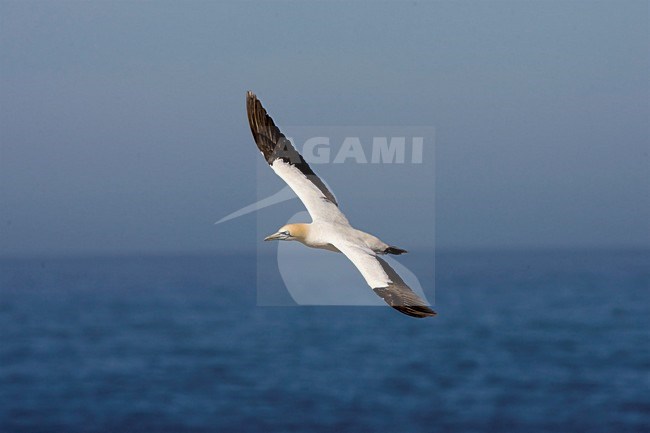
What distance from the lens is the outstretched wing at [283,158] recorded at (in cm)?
1838

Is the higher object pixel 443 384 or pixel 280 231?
pixel 280 231

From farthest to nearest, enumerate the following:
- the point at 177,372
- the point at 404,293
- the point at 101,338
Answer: the point at 101,338 < the point at 177,372 < the point at 404,293

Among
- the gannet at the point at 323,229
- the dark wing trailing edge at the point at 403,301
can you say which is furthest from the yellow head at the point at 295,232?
the dark wing trailing edge at the point at 403,301

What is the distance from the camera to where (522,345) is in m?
114

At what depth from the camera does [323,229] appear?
16781mm

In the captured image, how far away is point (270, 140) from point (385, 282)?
451 cm

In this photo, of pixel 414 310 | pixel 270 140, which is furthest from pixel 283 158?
pixel 414 310

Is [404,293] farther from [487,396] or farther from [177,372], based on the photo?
[177,372]

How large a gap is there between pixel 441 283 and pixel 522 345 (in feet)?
230

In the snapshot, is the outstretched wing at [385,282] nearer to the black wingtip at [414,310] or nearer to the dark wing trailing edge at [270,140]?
the black wingtip at [414,310]

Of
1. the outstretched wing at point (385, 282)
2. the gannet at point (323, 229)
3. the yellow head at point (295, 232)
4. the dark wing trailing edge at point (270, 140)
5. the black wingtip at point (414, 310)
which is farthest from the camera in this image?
the dark wing trailing edge at point (270, 140)

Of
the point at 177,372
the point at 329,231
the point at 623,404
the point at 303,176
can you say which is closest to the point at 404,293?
the point at 329,231

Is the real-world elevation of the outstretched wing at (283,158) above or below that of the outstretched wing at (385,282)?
above

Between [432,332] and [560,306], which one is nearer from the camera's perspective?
[432,332]
